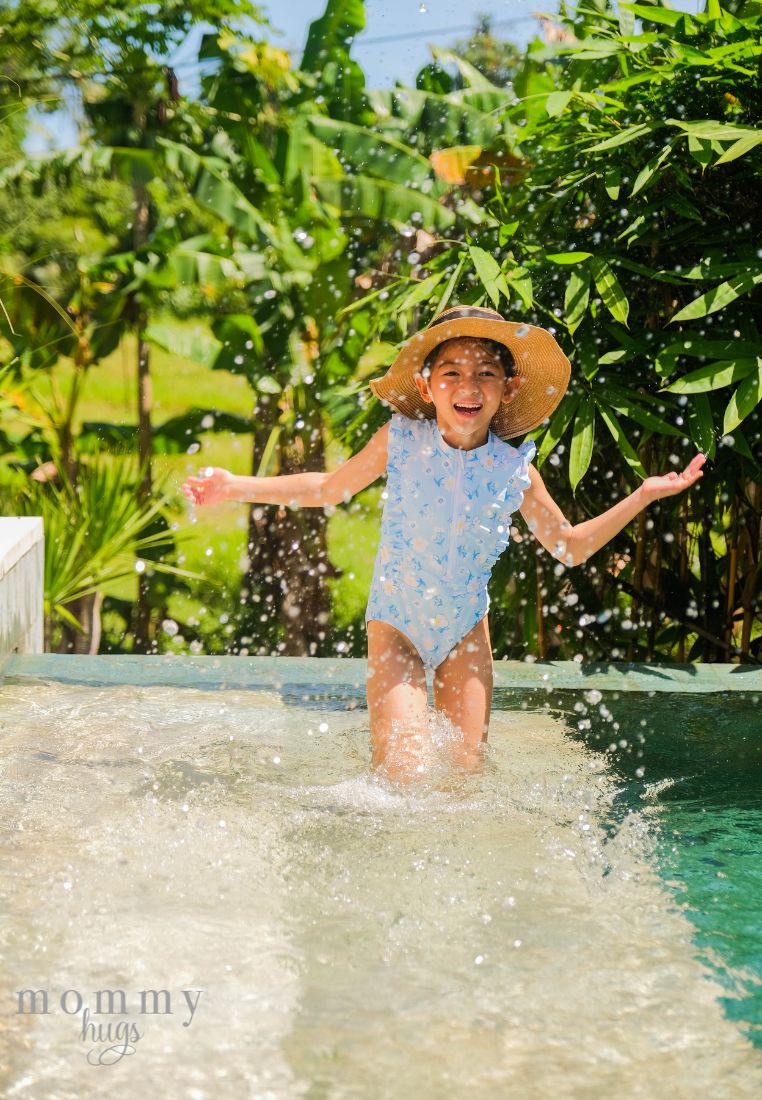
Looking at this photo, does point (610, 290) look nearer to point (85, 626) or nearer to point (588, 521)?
point (588, 521)

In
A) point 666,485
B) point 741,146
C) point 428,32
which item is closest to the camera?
point 666,485

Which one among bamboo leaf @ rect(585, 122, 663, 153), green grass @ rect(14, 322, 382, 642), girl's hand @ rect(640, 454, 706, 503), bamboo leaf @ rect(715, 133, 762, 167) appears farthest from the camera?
green grass @ rect(14, 322, 382, 642)

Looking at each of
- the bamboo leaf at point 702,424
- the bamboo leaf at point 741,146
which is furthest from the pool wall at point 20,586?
the bamboo leaf at point 741,146

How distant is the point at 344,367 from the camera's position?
17.6 ft

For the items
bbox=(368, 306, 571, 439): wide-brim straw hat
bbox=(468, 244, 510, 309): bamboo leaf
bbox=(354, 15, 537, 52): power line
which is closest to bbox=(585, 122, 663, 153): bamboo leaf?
bbox=(468, 244, 510, 309): bamboo leaf

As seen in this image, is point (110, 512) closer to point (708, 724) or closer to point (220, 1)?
point (220, 1)

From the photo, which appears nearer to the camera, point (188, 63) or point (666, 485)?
point (666, 485)

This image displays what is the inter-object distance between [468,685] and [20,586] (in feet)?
5.46

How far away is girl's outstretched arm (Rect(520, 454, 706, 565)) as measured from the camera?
2.49 m

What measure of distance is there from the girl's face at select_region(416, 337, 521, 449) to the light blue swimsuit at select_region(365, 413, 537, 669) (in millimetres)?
88

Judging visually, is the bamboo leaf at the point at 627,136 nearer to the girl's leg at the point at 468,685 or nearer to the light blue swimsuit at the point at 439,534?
the light blue swimsuit at the point at 439,534

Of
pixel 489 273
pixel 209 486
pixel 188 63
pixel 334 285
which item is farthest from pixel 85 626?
pixel 209 486

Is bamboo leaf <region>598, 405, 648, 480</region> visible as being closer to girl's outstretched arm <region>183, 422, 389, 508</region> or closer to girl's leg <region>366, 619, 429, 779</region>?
girl's outstretched arm <region>183, 422, 389, 508</region>

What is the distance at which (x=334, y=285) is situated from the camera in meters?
5.27
